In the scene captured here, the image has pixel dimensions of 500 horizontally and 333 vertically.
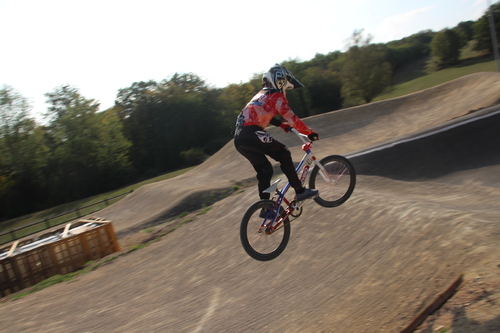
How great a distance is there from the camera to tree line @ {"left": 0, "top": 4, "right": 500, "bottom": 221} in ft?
149

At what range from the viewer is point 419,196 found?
10.8m

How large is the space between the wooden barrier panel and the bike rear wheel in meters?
9.29

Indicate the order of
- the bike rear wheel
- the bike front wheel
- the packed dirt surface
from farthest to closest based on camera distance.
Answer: the bike front wheel < the bike rear wheel < the packed dirt surface

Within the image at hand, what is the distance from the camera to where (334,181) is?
7.11 meters

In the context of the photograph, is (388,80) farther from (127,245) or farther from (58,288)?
(58,288)

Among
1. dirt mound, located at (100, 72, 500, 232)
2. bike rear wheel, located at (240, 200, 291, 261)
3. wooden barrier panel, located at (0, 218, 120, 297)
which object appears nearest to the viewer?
bike rear wheel, located at (240, 200, 291, 261)

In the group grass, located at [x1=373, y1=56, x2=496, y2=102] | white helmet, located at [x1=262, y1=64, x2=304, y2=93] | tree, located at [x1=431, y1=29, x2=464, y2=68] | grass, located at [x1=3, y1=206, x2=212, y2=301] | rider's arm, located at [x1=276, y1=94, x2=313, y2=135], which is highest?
tree, located at [x1=431, y1=29, x2=464, y2=68]

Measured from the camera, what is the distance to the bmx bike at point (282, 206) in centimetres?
610

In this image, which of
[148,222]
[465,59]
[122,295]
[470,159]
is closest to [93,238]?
[148,222]

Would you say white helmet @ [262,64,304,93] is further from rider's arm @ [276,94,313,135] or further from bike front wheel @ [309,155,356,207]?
bike front wheel @ [309,155,356,207]

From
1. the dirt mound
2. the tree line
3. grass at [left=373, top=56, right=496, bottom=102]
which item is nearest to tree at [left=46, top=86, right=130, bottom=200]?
the tree line

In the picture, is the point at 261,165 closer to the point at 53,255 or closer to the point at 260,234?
the point at 260,234

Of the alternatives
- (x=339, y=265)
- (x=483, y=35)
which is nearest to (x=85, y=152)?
(x=339, y=265)

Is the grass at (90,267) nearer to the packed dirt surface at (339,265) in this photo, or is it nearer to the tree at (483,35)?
the packed dirt surface at (339,265)
